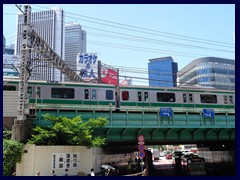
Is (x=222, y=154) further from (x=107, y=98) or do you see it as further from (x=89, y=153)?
(x=89, y=153)

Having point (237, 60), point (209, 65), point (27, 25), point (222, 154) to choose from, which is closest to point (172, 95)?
point (222, 154)

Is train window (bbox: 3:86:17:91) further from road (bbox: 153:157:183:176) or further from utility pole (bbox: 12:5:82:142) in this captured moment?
road (bbox: 153:157:183:176)

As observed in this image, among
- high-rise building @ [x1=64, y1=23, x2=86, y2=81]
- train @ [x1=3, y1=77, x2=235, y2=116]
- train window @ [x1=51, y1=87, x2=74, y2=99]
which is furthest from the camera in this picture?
high-rise building @ [x1=64, y1=23, x2=86, y2=81]

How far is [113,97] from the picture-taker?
27.0m

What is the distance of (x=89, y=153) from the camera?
1938 cm

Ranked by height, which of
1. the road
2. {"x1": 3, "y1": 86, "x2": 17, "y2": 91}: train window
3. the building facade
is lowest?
the road

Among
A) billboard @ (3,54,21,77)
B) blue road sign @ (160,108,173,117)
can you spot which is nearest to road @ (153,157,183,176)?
blue road sign @ (160,108,173,117)

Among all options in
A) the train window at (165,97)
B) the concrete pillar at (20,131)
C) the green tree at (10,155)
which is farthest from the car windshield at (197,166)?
the green tree at (10,155)

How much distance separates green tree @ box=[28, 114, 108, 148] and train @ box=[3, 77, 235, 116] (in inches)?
94.9

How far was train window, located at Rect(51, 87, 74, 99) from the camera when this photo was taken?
25206 millimetres

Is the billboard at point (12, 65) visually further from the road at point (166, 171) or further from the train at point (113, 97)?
the road at point (166, 171)

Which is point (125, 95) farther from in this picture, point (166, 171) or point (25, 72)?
point (166, 171)

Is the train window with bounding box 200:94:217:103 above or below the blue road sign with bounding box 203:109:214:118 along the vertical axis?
above

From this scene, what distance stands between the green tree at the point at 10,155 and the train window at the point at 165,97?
15.1 meters
